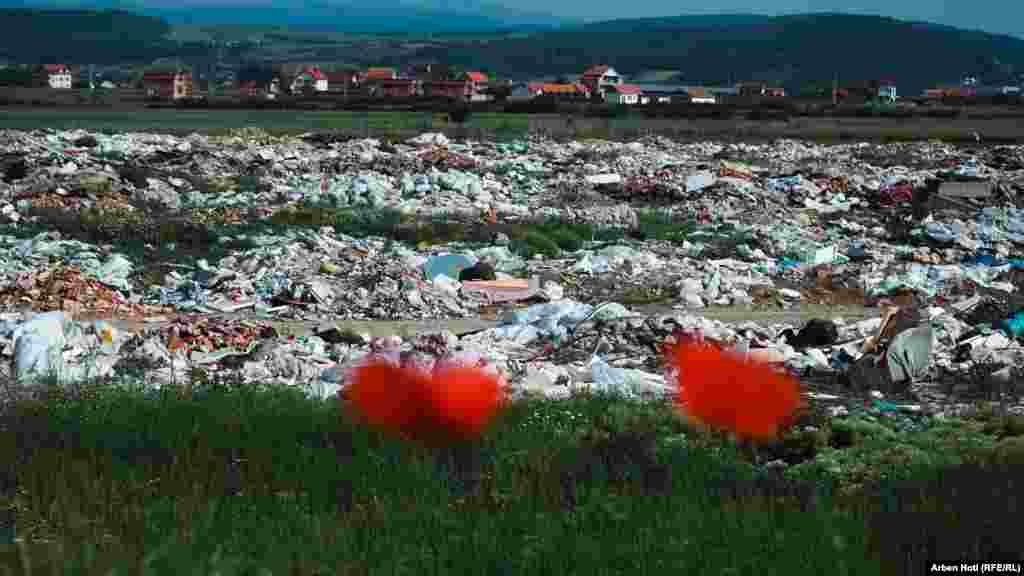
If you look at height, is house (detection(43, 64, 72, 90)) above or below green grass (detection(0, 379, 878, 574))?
below

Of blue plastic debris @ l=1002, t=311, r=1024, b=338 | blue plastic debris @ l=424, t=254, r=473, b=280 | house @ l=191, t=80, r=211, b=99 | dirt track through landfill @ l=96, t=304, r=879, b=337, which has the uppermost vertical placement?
blue plastic debris @ l=1002, t=311, r=1024, b=338

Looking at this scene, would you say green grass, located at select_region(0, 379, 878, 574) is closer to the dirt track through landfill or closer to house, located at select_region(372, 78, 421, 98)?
the dirt track through landfill

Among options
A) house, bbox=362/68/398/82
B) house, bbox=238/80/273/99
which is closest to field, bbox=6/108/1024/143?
house, bbox=238/80/273/99

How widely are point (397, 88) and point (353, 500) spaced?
85.0 m

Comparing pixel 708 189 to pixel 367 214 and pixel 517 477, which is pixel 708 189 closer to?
pixel 367 214

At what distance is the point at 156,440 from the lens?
689 cm

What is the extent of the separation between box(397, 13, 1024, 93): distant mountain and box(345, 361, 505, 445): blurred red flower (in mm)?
124889

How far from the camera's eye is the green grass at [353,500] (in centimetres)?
494

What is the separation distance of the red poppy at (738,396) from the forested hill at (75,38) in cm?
14802

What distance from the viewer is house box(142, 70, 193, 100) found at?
77.8 meters

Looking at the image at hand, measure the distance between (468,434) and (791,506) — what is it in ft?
6.49

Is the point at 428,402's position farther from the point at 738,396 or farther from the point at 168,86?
the point at 168,86

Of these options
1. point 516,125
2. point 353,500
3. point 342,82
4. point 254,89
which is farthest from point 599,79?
point 353,500

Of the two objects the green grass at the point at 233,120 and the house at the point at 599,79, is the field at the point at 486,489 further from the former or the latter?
the house at the point at 599,79
